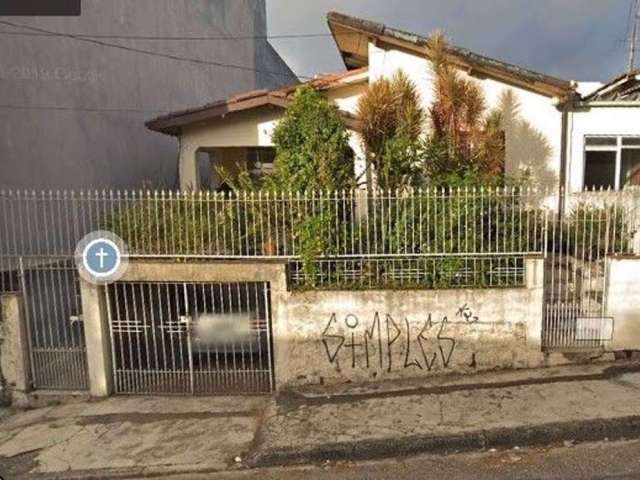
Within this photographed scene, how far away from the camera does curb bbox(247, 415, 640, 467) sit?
4230 mm

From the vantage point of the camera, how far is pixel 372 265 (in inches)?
225

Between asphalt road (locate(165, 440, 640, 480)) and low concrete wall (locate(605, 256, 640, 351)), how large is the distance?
1861 mm

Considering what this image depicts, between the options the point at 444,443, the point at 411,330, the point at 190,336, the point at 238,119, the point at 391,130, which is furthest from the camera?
the point at 238,119

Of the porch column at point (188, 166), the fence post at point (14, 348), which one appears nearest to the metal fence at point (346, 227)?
the fence post at point (14, 348)

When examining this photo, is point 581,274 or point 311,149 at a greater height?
point 311,149

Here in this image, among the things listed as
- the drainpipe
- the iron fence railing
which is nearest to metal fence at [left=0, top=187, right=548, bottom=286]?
the iron fence railing

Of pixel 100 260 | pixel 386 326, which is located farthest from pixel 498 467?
pixel 100 260

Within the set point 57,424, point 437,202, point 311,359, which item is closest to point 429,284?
point 437,202

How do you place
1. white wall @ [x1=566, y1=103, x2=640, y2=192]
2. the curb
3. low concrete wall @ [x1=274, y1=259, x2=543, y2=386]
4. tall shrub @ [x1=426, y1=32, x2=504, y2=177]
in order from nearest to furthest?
the curb
low concrete wall @ [x1=274, y1=259, x2=543, y2=386]
tall shrub @ [x1=426, y1=32, x2=504, y2=177]
white wall @ [x1=566, y1=103, x2=640, y2=192]

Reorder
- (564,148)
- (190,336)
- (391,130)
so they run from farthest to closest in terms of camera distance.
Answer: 1. (564,148)
2. (391,130)
3. (190,336)

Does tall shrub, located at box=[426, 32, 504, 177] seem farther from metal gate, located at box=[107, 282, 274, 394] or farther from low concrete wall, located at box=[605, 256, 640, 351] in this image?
metal gate, located at box=[107, 282, 274, 394]

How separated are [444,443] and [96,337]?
13.5 ft

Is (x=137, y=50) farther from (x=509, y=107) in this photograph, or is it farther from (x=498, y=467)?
(x=498, y=467)

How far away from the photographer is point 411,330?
5.61 meters
